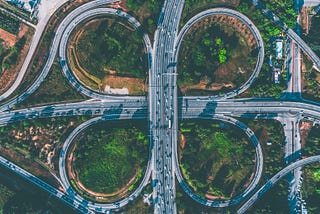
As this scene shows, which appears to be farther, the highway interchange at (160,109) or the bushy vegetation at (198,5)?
the bushy vegetation at (198,5)

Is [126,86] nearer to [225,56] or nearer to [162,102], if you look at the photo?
[162,102]

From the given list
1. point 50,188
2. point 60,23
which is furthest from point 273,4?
point 50,188

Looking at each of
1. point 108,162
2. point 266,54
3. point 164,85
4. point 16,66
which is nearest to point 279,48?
point 266,54

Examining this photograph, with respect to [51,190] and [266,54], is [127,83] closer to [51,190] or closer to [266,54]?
[51,190]

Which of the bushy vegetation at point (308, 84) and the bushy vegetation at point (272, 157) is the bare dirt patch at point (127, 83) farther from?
the bushy vegetation at point (308, 84)

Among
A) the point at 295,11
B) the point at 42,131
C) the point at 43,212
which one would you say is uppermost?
the point at 295,11

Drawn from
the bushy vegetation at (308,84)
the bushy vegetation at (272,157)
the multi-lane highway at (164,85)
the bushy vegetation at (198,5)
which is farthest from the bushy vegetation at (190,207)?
the bushy vegetation at (198,5)
